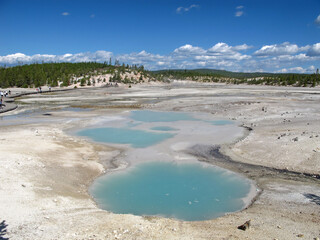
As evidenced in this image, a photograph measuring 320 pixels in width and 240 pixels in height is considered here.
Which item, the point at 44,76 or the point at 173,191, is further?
the point at 44,76

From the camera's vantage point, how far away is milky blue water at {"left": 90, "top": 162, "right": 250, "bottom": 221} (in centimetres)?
983

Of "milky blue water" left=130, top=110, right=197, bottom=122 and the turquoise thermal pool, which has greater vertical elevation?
"milky blue water" left=130, top=110, right=197, bottom=122

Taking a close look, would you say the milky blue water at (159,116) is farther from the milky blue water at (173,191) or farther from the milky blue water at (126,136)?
the milky blue water at (173,191)

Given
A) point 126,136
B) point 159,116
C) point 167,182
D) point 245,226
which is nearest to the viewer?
point 245,226

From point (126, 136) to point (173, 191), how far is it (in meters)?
10.1

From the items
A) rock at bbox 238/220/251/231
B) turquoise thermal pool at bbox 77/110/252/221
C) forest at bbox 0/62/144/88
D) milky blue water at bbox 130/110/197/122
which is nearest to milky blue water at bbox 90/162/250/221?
turquoise thermal pool at bbox 77/110/252/221

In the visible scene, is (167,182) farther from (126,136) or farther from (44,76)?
(44,76)

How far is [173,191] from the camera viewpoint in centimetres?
1148

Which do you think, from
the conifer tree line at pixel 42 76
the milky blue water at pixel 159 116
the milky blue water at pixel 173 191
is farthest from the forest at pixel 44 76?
the milky blue water at pixel 173 191

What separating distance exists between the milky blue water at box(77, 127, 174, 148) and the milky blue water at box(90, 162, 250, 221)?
470 centimetres

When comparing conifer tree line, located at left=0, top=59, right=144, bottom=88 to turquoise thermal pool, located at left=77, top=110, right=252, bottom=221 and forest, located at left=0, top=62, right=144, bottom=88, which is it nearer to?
forest, located at left=0, top=62, right=144, bottom=88

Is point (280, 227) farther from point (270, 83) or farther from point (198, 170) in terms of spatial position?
point (270, 83)

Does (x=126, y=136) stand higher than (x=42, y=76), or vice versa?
(x=42, y=76)

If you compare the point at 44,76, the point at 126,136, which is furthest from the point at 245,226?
the point at 44,76
